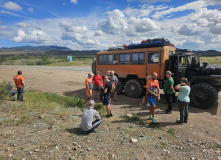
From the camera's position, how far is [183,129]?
5082 millimetres

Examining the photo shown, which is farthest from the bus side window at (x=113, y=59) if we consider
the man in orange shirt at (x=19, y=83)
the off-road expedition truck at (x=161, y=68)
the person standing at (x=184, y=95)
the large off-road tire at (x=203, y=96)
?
the man in orange shirt at (x=19, y=83)

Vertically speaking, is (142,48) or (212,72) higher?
(142,48)

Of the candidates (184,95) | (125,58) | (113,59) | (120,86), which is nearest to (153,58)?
(125,58)

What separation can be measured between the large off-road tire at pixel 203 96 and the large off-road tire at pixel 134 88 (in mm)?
2723

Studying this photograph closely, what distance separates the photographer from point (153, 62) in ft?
26.2

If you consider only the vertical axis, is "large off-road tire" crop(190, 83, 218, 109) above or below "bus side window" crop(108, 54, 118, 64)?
below

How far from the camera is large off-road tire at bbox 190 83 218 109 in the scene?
6.62 m

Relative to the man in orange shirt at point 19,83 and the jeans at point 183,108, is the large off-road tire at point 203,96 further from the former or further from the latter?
the man in orange shirt at point 19,83

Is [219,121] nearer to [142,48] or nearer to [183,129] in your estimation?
[183,129]

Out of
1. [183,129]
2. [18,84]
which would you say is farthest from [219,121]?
[18,84]

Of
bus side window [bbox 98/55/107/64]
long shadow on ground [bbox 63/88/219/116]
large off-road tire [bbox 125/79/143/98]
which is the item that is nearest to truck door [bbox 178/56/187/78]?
long shadow on ground [bbox 63/88/219/116]

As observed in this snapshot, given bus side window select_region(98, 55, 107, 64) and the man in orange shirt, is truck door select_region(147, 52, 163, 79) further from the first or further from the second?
the man in orange shirt

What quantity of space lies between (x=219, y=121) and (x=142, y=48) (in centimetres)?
489

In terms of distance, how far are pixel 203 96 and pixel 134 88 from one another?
3504mm
